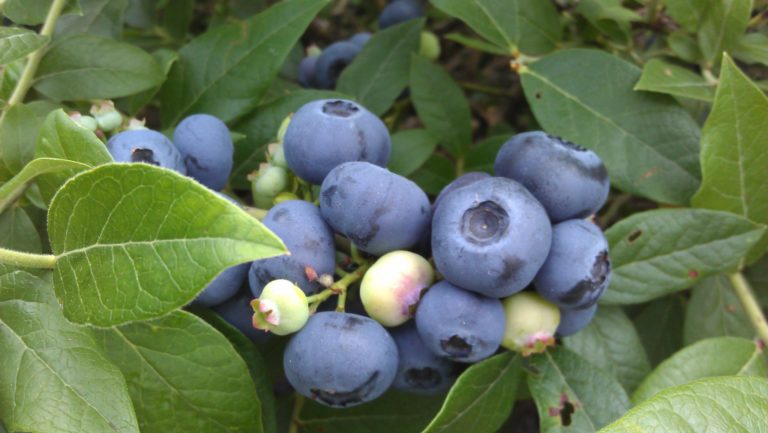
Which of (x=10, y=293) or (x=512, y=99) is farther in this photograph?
(x=512, y=99)

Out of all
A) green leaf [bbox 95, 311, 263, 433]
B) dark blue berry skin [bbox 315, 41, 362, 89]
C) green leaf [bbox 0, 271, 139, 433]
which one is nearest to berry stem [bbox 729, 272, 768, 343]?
green leaf [bbox 95, 311, 263, 433]

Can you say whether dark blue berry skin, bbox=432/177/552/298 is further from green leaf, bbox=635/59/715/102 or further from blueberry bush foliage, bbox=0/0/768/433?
green leaf, bbox=635/59/715/102

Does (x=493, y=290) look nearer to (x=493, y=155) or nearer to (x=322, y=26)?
(x=493, y=155)

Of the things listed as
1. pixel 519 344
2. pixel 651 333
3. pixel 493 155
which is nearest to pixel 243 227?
pixel 519 344

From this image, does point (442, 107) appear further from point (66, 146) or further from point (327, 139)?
point (66, 146)

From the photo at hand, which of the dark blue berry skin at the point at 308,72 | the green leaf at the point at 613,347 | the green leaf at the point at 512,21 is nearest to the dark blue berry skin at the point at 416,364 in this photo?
the green leaf at the point at 613,347

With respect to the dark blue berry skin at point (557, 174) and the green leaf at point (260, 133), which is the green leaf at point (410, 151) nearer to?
the green leaf at point (260, 133)
